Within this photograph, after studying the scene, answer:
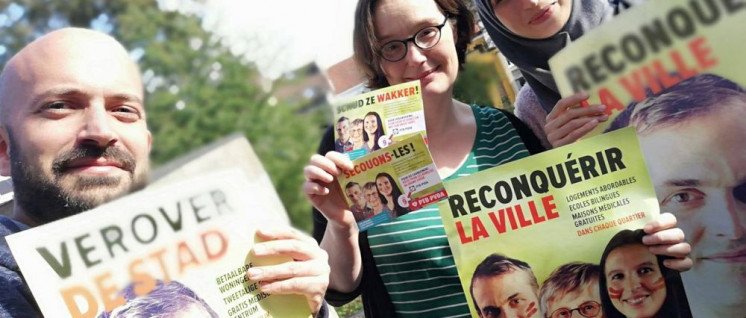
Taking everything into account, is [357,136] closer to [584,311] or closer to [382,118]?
[382,118]

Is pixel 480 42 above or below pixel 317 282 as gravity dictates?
above

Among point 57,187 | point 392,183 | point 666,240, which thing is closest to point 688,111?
point 666,240

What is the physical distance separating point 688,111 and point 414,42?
2.44ft

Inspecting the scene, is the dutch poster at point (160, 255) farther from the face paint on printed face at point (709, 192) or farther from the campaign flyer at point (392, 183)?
the face paint on printed face at point (709, 192)

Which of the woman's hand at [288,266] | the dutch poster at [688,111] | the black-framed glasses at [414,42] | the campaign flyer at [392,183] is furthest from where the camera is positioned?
the black-framed glasses at [414,42]

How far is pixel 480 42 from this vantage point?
2307mm

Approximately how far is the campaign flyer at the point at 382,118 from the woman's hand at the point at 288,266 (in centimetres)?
33

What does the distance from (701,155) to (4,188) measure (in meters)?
1.72

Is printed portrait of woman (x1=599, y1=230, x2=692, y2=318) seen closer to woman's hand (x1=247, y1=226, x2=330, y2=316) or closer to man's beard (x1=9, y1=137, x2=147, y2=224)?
woman's hand (x1=247, y1=226, x2=330, y2=316)

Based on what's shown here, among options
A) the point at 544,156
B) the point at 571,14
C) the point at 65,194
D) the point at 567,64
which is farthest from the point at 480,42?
the point at 65,194

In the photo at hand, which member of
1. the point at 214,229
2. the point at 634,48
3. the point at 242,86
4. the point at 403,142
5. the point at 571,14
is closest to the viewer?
the point at 214,229

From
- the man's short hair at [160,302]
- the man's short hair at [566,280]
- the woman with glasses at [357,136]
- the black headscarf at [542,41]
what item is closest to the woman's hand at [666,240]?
the man's short hair at [566,280]

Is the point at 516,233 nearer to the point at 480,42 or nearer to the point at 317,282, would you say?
the point at 317,282

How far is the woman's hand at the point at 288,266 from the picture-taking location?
4.85 feet
